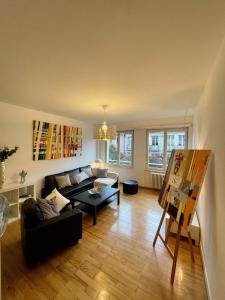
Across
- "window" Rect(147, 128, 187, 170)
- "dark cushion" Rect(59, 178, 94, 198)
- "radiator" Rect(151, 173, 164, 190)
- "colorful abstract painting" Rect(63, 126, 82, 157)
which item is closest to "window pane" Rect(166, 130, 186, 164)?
"window" Rect(147, 128, 187, 170)

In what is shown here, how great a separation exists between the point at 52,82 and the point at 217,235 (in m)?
2.70

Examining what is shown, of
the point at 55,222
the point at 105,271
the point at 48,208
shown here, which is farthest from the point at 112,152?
the point at 105,271

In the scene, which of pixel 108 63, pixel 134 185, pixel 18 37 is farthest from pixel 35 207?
pixel 134 185

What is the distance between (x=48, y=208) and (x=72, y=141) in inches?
118

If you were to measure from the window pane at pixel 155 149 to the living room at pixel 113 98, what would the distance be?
193cm

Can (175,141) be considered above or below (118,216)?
above

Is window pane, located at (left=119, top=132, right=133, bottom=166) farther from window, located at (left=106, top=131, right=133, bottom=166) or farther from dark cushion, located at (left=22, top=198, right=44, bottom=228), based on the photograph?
dark cushion, located at (left=22, top=198, right=44, bottom=228)

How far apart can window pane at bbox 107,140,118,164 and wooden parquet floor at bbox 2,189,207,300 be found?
3.60 m

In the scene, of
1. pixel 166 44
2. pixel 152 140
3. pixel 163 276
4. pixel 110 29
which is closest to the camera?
pixel 110 29

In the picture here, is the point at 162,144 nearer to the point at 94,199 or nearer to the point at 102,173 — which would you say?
the point at 102,173

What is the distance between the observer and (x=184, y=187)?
178cm

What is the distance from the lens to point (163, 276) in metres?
1.78

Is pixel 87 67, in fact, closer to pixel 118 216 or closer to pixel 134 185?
pixel 118 216

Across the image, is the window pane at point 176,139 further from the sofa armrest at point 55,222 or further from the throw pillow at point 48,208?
the throw pillow at point 48,208
